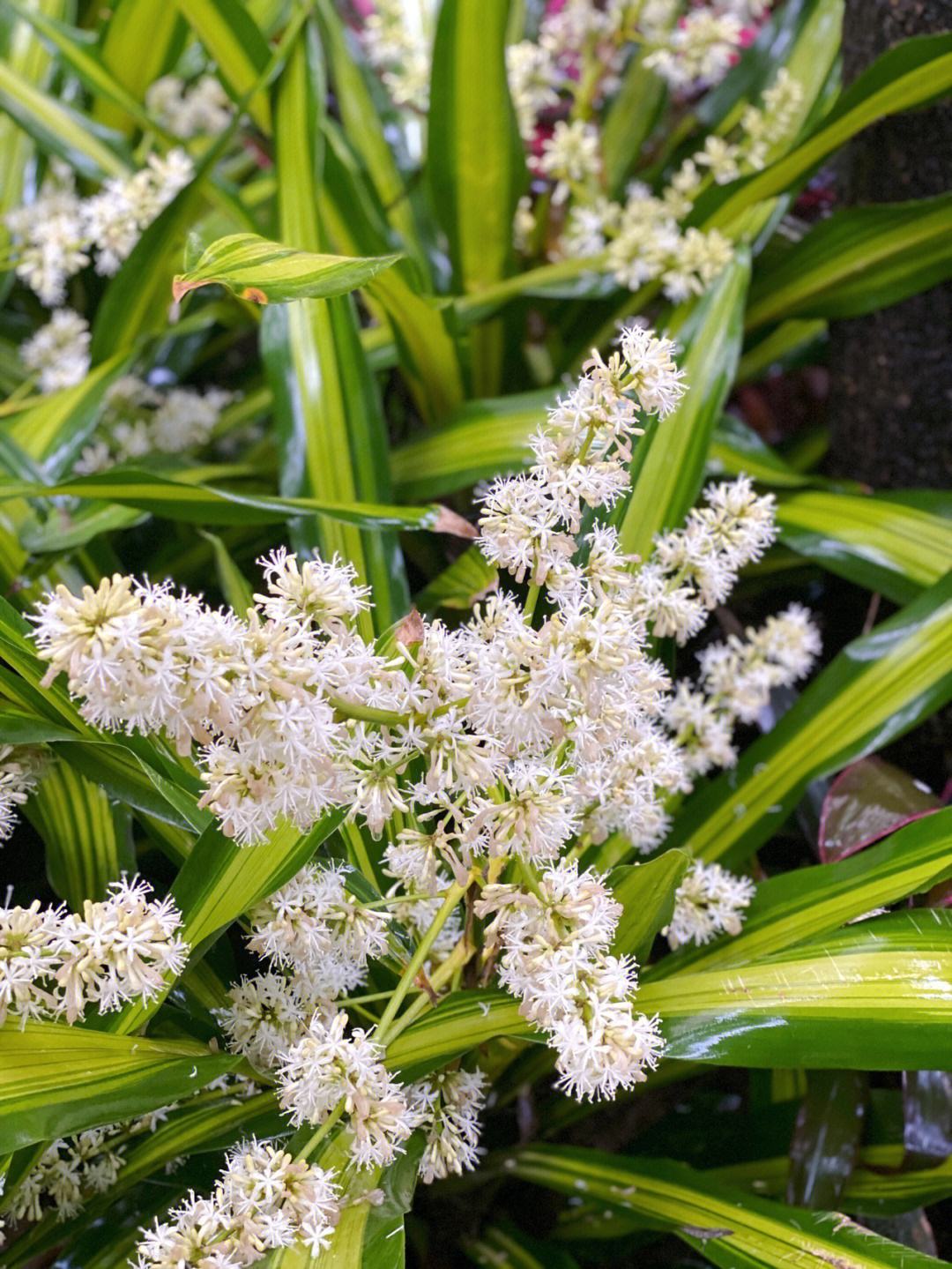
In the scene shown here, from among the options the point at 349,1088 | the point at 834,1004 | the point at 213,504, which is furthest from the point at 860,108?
the point at 349,1088

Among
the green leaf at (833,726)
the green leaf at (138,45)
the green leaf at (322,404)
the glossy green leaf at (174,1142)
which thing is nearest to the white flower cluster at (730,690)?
the green leaf at (833,726)

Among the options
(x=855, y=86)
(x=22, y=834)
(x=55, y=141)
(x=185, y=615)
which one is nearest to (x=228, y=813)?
(x=185, y=615)

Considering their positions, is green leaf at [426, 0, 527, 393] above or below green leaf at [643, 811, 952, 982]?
above

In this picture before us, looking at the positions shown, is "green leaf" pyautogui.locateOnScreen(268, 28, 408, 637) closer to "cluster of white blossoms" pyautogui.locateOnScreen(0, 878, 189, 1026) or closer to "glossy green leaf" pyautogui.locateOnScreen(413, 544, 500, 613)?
"glossy green leaf" pyautogui.locateOnScreen(413, 544, 500, 613)

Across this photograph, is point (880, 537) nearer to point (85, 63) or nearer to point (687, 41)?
point (687, 41)

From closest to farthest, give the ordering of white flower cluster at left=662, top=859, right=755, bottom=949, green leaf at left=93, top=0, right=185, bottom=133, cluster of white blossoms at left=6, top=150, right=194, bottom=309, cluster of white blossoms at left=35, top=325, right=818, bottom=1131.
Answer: cluster of white blossoms at left=35, top=325, right=818, bottom=1131
white flower cluster at left=662, top=859, right=755, bottom=949
cluster of white blossoms at left=6, top=150, right=194, bottom=309
green leaf at left=93, top=0, right=185, bottom=133

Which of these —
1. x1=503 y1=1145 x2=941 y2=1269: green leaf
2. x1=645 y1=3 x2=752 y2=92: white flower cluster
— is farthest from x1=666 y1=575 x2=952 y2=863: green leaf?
x1=645 y1=3 x2=752 y2=92: white flower cluster

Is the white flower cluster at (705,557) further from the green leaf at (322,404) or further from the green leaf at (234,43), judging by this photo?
the green leaf at (234,43)
